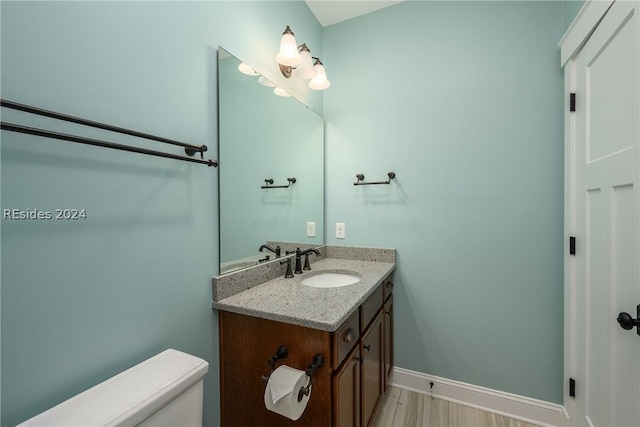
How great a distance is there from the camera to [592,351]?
1235 mm

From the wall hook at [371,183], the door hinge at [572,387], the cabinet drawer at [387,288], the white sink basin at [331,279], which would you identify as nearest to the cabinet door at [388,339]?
the cabinet drawer at [387,288]

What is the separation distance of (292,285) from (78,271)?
899 millimetres

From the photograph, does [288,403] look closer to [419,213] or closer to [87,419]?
[87,419]

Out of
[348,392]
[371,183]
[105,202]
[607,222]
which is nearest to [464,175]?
[371,183]

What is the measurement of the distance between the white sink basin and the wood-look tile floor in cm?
84

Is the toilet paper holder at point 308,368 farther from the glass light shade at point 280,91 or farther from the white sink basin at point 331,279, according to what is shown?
the glass light shade at point 280,91

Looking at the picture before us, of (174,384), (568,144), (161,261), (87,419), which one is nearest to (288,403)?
(174,384)

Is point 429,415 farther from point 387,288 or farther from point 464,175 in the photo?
point 464,175

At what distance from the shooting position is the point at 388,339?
1.81 meters

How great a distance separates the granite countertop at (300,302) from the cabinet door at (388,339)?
334 millimetres

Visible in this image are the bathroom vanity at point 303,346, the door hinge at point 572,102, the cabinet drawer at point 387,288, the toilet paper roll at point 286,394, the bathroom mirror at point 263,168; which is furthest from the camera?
the cabinet drawer at point 387,288

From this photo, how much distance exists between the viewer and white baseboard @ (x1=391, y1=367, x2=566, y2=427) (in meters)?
1.58

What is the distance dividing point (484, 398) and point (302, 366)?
142cm

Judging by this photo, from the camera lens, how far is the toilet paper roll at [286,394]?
925 mm
